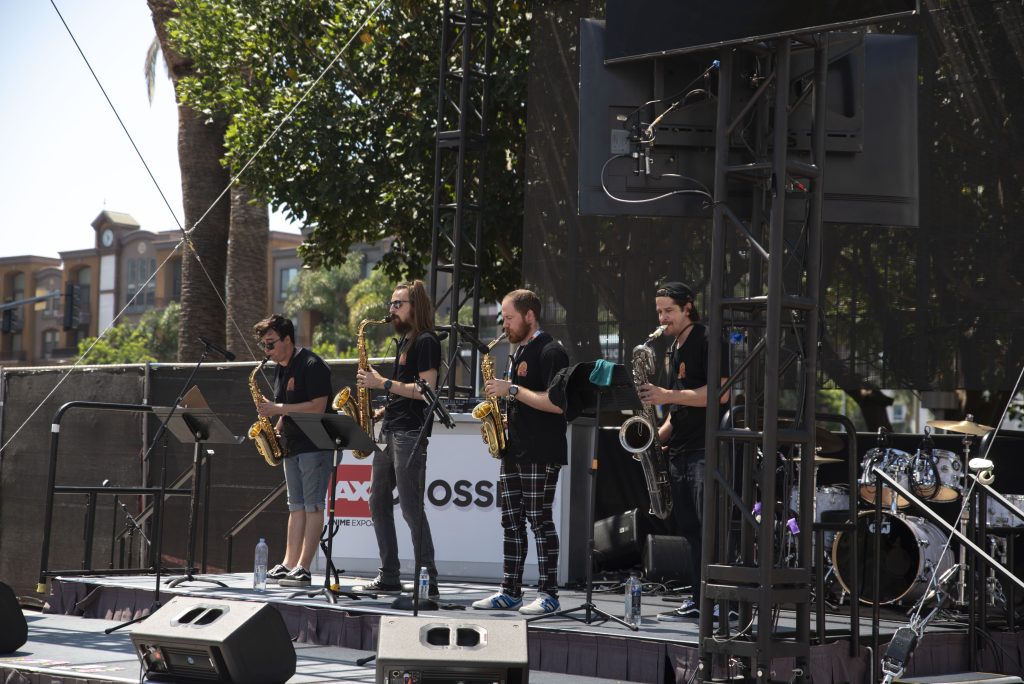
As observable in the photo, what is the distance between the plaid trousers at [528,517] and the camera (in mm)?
6379

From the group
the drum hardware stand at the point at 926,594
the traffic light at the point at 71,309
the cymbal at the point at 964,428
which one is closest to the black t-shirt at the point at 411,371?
the drum hardware stand at the point at 926,594

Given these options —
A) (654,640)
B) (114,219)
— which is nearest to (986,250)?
(654,640)

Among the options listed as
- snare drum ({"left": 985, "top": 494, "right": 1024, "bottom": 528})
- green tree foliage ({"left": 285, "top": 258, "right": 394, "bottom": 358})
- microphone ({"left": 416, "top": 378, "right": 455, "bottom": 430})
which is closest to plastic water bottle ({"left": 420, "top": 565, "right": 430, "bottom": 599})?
microphone ({"left": 416, "top": 378, "right": 455, "bottom": 430})

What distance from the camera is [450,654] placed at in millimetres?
Result: 4188

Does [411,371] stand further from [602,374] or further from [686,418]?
[686,418]

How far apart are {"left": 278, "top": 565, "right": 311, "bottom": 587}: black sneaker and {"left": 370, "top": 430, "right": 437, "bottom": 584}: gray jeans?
580 millimetres

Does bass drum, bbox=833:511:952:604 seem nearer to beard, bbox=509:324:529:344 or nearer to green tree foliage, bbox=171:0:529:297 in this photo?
beard, bbox=509:324:529:344

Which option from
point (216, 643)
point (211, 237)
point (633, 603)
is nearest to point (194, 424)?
point (216, 643)

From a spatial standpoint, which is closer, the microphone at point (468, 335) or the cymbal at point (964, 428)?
the cymbal at point (964, 428)

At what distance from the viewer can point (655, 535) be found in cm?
852

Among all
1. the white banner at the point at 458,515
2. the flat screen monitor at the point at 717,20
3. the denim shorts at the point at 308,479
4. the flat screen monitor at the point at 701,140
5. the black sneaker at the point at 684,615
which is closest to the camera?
the flat screen monitor at the point at 717,20

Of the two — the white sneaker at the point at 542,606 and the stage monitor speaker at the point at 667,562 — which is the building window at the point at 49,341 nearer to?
the stage monitor speaker at the point at 667,562

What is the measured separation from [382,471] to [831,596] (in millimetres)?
3163

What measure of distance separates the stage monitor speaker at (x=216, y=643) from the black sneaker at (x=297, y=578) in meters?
2.30
